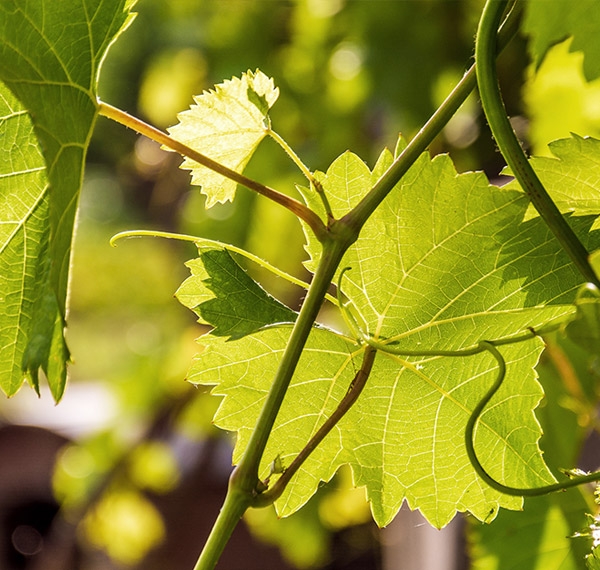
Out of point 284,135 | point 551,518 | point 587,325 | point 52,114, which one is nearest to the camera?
point 587,325

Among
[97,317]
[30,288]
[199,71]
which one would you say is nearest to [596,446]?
[30,288]

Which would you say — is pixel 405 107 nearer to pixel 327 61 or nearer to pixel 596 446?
pixel 327 61

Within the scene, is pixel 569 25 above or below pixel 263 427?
above

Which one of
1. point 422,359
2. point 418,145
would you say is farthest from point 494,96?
point 422,359

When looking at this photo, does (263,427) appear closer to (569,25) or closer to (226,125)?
(226,125)

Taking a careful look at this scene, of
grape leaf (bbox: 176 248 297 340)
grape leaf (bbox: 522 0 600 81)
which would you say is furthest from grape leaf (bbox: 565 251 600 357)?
grape leaf (bbox: 522 0 600 81)

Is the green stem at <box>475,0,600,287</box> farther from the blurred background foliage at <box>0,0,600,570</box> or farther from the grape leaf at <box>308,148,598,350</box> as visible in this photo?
the blurred background foliage at <box>0,0,600,570</box>

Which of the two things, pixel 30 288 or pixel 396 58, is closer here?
pixel 30 288
